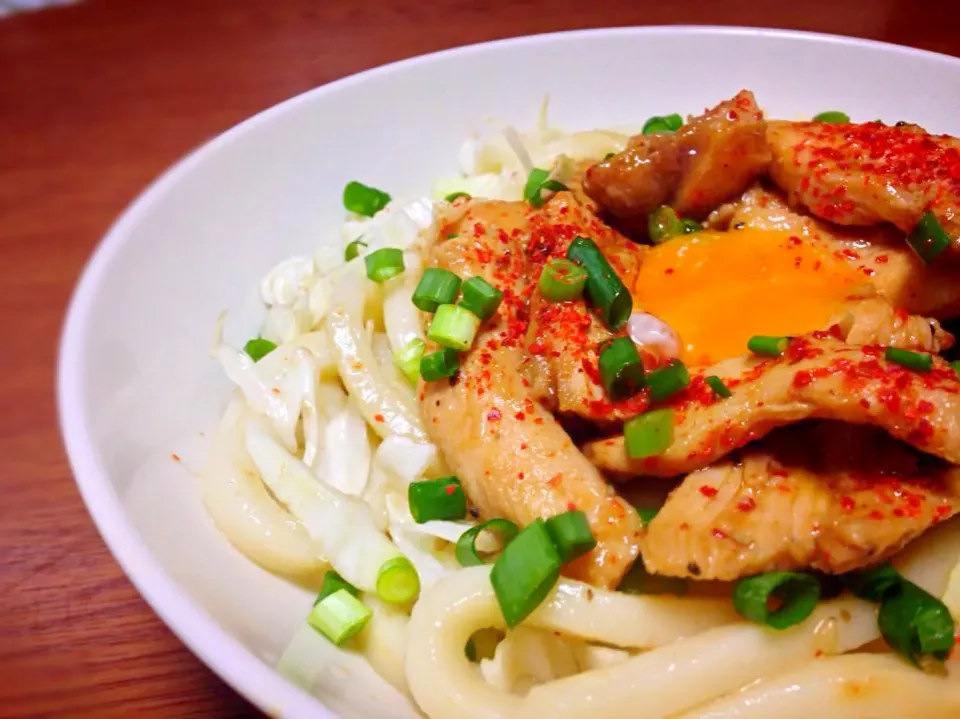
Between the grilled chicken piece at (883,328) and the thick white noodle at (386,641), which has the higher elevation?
the grilled chicken piece at (883,328)

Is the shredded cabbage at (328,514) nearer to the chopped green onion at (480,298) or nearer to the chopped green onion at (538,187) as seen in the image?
the chopped green onion at (480,298)

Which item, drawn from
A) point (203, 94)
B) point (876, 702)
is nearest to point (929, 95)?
point (876, 702)

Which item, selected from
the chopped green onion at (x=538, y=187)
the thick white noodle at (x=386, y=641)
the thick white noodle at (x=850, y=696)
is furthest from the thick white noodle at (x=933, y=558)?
the chopped green onion at (x=538, y=187)

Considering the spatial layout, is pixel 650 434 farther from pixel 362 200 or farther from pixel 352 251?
pixel 362 200

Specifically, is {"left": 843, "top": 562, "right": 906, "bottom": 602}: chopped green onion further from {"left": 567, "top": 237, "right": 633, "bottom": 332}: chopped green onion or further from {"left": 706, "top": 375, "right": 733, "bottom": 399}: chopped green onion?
{"left": 567, "top": 237, "right": 633, "bottom": 332}: chopped green onion

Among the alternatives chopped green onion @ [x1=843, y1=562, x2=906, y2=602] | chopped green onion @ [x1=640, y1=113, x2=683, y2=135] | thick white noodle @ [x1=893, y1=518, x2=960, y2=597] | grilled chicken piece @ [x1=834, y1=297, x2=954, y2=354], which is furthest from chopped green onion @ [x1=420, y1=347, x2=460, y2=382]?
chopped green onion @ [x1=640, y1=113, x2=683, y2=135]

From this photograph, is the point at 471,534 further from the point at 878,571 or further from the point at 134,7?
the point at 134,7
